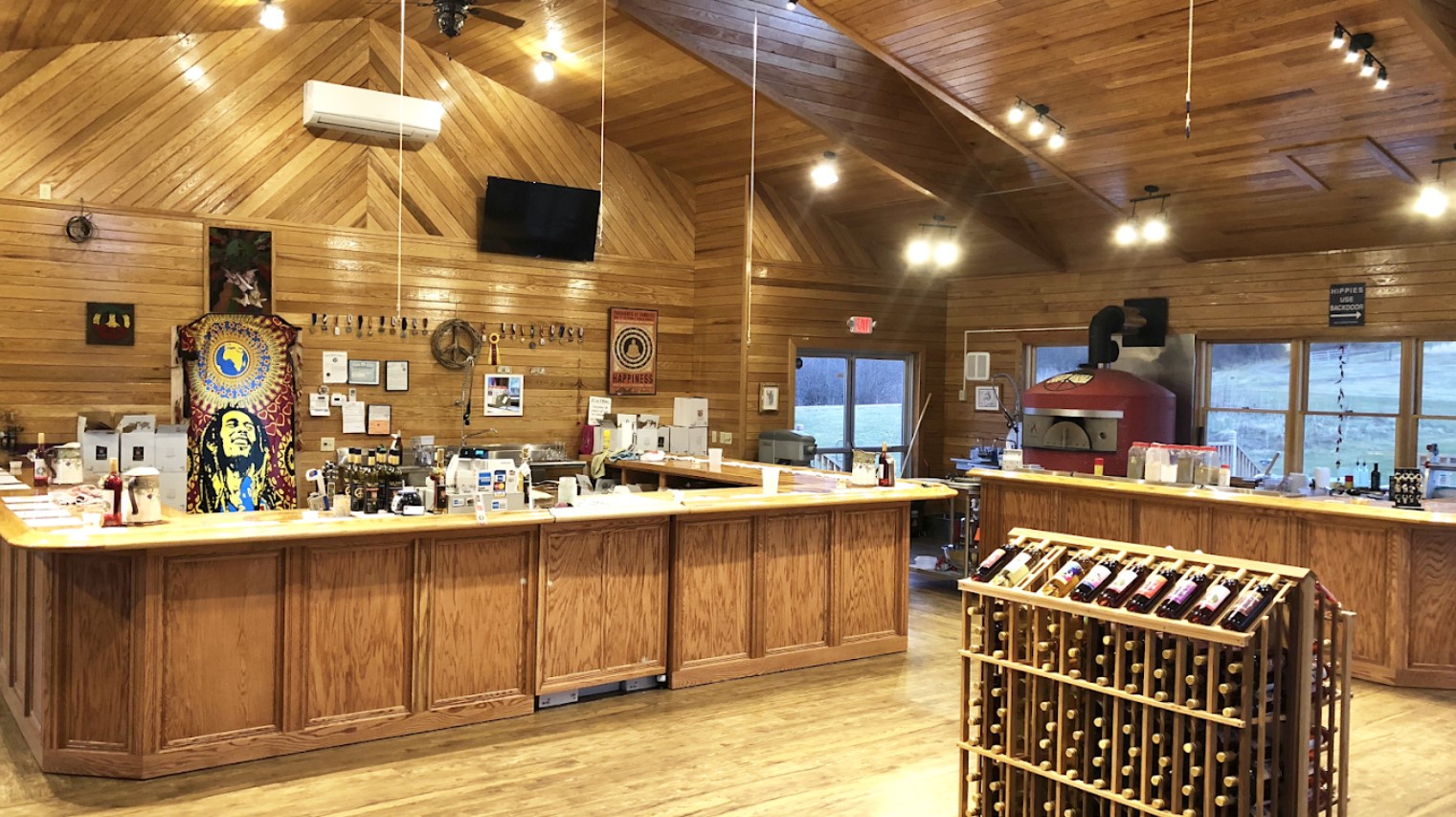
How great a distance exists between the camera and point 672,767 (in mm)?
4484

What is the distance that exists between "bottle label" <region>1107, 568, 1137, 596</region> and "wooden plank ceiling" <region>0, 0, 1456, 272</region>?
13.3 feet

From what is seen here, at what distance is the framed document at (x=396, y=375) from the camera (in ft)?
28.6

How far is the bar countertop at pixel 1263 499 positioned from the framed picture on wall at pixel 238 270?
5860 mm

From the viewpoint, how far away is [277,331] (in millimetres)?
8242

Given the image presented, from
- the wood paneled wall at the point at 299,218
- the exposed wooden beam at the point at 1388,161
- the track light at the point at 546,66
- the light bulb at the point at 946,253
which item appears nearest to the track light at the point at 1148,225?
the exposed wooden beam at the point at 1388,161

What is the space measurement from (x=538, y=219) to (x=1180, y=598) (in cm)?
709

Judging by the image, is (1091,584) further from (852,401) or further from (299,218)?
(852,401)

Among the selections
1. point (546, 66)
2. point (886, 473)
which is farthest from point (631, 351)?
point (886, 473)

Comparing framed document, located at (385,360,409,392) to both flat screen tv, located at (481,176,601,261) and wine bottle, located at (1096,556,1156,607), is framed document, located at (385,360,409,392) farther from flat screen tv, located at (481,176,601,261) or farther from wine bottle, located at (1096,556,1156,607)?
wine bottle, located at (1096,556,1156,607)

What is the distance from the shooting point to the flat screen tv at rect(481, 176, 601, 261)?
30.0ft

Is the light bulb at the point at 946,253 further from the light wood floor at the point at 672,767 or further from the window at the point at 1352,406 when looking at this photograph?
the light wood floor at the point at 672,767

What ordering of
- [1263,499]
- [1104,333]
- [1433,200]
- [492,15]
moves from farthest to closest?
1. [1104,333]
2. [1433,200]
3. [1263,499]
4. [492,15]

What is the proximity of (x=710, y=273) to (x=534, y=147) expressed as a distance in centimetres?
201

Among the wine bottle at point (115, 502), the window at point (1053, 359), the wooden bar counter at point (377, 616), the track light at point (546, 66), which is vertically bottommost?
the wooden bar counter at point (377, 616)
